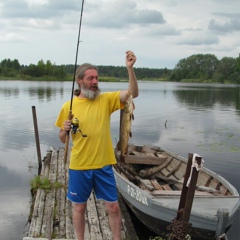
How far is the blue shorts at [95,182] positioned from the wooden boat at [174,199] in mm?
658

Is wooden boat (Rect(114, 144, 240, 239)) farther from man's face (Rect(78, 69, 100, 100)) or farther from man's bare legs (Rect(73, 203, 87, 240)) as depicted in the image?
Result: man's face (Rect(78, 69, 100, 100))

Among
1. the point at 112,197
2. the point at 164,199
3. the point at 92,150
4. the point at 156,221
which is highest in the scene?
→ the point at 92,150

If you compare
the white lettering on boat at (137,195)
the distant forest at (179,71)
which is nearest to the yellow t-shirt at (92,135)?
the white lettering on boat at (137,195)

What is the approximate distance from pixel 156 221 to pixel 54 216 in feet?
6.24

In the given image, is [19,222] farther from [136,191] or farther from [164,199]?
[164,199]

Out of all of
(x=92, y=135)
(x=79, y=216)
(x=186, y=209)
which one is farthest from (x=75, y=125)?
(x=186, y=209)

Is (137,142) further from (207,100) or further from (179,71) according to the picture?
(179,71)

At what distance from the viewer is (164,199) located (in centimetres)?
695

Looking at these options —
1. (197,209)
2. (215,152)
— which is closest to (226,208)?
(197,209)

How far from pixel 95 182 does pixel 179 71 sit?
487 ft

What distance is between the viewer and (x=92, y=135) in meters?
4.50

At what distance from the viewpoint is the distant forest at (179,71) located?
414ft

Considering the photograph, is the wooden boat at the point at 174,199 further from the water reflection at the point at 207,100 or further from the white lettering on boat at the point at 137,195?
the water reflection at the point at 207,100

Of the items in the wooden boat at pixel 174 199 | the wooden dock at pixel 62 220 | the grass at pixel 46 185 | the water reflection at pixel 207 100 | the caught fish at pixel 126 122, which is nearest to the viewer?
the caught fish at pixel 126 122
